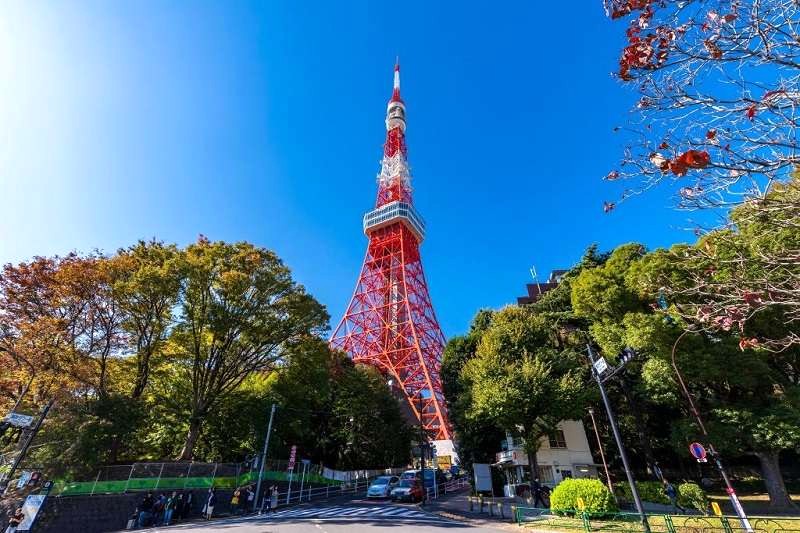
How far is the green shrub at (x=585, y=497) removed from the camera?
10.5m

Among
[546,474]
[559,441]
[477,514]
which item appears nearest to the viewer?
[477,514]

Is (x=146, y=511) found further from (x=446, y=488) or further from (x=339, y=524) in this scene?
(x=446, y=488)

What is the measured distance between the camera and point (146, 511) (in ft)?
41.4

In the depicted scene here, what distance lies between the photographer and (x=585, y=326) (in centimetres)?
2295

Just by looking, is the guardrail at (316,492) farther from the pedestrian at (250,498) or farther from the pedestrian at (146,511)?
the pedestrian at (146,511)

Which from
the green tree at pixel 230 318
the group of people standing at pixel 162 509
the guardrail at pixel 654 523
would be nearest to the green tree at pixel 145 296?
the green tree at pixel 230 318

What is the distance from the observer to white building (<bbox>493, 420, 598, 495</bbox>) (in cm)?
2069

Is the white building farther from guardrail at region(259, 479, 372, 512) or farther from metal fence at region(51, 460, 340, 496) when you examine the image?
metal fence at region(51, 460, 340, 496)

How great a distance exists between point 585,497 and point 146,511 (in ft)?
45.6

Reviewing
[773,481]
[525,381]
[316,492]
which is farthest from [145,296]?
[773,481]

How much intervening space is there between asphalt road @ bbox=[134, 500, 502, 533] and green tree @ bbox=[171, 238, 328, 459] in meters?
6.78

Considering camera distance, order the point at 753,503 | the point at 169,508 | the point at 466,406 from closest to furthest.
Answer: the point at 169,508 → the point at 753,503 → the point at 466,406

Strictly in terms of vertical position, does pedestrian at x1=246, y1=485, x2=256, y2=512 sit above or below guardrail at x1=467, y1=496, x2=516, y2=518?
above

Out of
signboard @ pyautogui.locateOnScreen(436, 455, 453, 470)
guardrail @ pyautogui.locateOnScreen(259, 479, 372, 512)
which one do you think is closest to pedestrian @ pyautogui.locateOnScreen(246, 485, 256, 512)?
guardrail @ pyautogui.locateOnScreen(259, 479, 372, 512)
